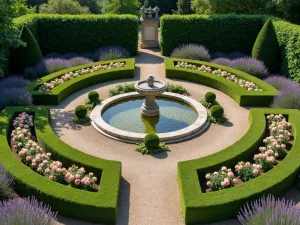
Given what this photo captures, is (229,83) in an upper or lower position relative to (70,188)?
upper

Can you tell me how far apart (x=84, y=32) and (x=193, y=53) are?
→ 844 cm

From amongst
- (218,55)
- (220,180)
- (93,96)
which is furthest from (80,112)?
(218,55)

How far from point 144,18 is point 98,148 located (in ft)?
59.0

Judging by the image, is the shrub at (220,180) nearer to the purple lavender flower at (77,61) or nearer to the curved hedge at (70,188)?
the curved hedge at (70,188)

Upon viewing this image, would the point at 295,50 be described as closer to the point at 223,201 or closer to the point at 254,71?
the point at 254,71

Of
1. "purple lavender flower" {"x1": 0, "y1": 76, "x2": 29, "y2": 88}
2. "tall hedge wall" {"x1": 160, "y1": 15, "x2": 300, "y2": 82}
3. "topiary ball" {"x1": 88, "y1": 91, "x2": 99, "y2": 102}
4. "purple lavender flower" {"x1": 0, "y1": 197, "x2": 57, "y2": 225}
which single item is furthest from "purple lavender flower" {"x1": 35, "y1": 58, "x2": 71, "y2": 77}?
"purple lavender flower" {"x1": 0, "y1": 197, "x2": 57, "y2": 225}

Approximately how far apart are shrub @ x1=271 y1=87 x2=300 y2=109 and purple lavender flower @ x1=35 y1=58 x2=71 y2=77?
13.0 m

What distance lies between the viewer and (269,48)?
835 inches

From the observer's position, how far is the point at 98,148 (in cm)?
1288

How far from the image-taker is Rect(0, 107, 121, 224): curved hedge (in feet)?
29.4

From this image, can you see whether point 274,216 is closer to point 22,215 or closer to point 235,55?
point 22,215

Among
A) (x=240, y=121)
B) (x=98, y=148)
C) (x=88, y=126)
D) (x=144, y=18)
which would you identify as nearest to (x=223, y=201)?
(x=98, y=148)

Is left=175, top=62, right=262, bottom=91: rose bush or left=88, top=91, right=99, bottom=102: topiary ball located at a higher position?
left=175, top=62, right=262, bottom=91: rose bush

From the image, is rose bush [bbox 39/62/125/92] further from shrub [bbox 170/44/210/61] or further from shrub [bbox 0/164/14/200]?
shrub [bbox 0/164/14/200]
